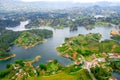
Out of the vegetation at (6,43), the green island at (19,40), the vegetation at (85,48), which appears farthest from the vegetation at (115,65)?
the vegetation at (6,43)

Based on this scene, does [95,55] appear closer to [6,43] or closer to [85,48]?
[85,48]

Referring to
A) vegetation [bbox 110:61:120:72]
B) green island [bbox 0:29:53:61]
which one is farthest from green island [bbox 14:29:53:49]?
vegetation [bbox 110:61:120:72]

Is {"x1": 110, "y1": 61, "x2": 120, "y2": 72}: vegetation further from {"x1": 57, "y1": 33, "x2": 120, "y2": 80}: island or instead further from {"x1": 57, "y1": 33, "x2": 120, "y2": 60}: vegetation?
{"x1": 57, "y1": 33, "x2": 120, "y2": 60}: vegetation

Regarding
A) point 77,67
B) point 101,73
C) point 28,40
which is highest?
point 28,40

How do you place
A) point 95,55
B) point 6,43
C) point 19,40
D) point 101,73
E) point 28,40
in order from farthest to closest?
point 19,40 < point 28,40 < point 6,43 < point 95,55 < point 101,73

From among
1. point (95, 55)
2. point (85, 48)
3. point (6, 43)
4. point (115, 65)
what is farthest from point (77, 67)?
point (6, 43)

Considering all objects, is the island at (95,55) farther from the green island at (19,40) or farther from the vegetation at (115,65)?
the green island at (19,40)

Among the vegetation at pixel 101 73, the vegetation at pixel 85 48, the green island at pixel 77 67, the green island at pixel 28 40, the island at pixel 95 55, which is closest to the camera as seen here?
the vegetation at pixel 101 73

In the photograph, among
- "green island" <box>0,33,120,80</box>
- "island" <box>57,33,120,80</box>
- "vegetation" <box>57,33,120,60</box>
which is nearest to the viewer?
"green island" <box>0,33,120,80</box>
